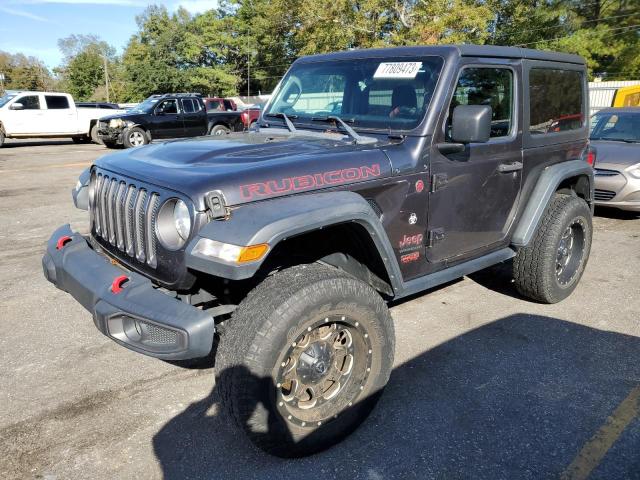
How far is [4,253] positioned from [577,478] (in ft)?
19.3

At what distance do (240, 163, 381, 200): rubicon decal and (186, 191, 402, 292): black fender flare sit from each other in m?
0.04

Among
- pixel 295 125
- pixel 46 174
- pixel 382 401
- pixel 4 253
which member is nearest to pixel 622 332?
pixel 382 401

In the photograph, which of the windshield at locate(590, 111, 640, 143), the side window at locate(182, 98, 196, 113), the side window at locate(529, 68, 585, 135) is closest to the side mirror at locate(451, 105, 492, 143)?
the side window at locate(529, 68, 585, 135)

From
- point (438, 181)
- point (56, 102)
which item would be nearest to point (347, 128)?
point (438, 181)

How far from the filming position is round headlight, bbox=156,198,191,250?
2.43 meters

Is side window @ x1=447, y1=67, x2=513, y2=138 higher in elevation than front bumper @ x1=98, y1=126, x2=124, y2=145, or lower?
higher

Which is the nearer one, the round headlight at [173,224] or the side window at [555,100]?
the round headlight at [173,224]

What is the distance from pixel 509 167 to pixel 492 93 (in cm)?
53

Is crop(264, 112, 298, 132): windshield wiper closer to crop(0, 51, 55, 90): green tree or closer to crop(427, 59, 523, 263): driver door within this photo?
crop(427, 59, 523, 263): driver door

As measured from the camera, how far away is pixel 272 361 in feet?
7.54

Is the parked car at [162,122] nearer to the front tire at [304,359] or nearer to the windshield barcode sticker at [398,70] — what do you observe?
the windshield barcode sticker at [398,70]

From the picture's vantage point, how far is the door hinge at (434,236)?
317cm

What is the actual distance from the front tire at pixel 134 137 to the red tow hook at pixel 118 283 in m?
14.8

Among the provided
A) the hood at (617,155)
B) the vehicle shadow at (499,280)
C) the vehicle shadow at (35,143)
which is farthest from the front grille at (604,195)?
the vehicle shadow at (35,143)
